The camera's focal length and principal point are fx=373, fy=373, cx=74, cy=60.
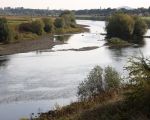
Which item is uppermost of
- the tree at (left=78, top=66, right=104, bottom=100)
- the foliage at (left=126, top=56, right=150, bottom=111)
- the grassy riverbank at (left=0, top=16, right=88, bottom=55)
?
the foliage at (left=126, top=56, right=150, bottom=111)

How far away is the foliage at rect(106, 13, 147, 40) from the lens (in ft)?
263

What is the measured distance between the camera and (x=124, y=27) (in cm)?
8012

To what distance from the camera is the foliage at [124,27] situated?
80250 mm

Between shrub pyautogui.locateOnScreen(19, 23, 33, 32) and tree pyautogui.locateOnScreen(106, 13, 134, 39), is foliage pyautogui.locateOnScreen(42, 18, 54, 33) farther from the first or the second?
tree pyautogui.locateOnScreen(106, 13, 134, 39)

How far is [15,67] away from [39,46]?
983 inches

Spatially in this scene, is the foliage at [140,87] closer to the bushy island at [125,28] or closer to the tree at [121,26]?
the bushy island at [125,28]

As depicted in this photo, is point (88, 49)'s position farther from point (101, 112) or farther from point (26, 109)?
point (101, 112)

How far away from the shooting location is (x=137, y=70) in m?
11.4

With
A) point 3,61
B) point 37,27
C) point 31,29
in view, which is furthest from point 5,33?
point 3,61

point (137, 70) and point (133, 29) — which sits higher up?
point (137, 70)

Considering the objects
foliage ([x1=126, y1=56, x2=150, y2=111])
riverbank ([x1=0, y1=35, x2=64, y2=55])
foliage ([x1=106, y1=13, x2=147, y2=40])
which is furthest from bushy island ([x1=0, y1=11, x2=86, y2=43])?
foliage ([x1=126, y1=56, x2=150, y2=111])

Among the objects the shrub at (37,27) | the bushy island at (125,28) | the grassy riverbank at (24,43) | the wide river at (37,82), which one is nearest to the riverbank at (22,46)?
the grassy riverbank at (24,43)

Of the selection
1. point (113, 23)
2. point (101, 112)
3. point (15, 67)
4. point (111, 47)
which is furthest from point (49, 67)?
point (113, 23)

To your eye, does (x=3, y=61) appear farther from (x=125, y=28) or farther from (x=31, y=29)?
(x=31, y=29)
